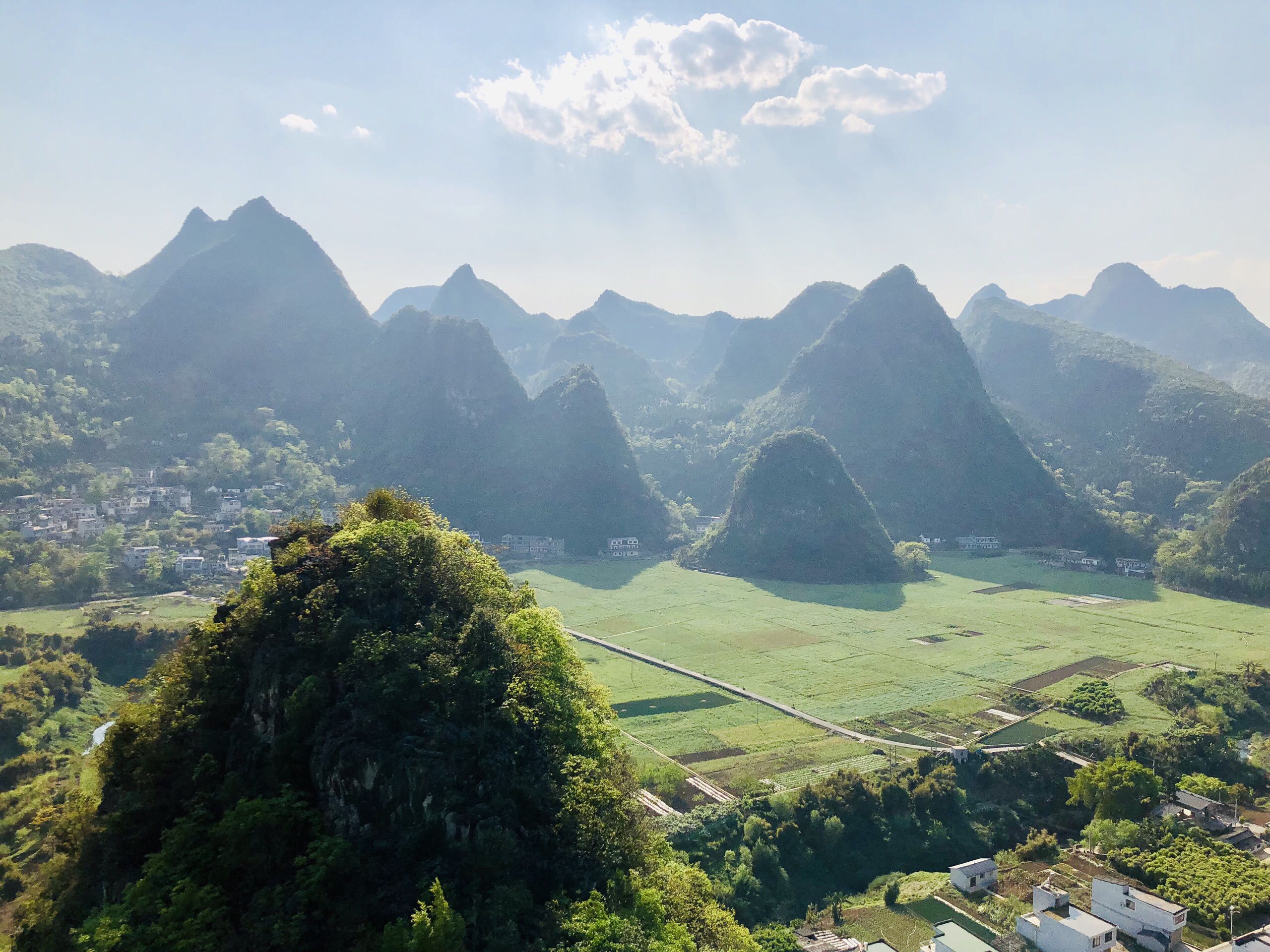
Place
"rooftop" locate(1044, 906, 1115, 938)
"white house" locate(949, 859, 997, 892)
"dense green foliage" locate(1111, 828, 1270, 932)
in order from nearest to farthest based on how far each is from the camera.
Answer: "rooftop" locate(1044, 906, 1115, 938) → "dense green foliage" locate(1111, 828, 1270, 932) → "white house" locate(949, 859, 997, 892)

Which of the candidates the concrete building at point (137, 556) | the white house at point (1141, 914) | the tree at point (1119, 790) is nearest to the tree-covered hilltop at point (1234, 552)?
the tree at point (1119, 790)

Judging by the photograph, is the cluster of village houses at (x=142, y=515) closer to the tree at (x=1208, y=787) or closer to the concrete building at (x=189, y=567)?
the concrete building at (x=189, y=567)

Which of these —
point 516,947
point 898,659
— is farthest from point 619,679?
point 516,947

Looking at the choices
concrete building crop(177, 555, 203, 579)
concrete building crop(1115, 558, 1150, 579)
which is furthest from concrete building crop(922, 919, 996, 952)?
concrete building crop(1115, 558, 1150, 579)

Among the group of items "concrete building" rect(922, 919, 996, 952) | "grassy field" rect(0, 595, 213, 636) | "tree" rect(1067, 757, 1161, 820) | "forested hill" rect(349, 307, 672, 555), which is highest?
"forested hill" rect(349, 307, 672, 555)

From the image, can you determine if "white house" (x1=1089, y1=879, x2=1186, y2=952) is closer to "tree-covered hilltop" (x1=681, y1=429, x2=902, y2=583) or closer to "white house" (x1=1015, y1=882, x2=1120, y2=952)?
"white house" (x1=1015, y1=882, x2=1120, y2=952)

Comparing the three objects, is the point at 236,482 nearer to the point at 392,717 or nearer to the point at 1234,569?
the point at 392,717

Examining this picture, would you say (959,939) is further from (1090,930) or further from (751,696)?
(751,696)
